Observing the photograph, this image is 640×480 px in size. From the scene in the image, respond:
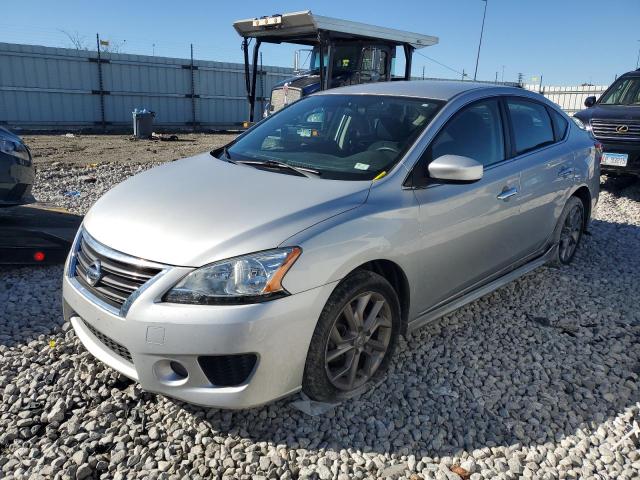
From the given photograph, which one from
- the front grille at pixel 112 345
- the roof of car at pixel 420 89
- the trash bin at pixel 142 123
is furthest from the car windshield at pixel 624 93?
the trash bin at pixel 142 123

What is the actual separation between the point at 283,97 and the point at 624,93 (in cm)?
689

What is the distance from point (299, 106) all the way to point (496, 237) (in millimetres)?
1807

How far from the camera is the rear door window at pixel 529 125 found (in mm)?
4000

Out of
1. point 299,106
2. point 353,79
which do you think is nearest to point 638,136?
point 353,79

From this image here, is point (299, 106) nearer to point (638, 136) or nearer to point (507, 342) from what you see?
point (507, 342)

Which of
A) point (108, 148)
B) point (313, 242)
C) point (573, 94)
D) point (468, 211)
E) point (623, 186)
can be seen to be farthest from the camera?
point (573, 94)

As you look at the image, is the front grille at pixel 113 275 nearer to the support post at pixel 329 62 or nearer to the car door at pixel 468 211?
the car door at pixel 468 211

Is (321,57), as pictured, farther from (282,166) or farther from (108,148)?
(282,166)

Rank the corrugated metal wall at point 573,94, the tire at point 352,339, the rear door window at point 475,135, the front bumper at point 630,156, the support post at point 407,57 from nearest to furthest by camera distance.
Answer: the tire at point 352,339 → the rear door window at point 475,135 → the front bumper at point 630,156 → the support post at point 407,57 → the corrugated metal wall at point 573,94

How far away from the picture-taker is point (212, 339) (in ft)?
7.39

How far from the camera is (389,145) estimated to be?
321cm

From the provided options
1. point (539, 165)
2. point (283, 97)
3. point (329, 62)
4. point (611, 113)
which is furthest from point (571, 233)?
point (283, 97)

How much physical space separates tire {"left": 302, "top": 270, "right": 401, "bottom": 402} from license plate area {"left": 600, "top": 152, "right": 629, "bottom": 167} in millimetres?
6917

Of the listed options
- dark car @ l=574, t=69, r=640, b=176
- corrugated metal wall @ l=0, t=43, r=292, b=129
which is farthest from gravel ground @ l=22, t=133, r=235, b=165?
dark car @ l=574, t=69, r=640, b=176
